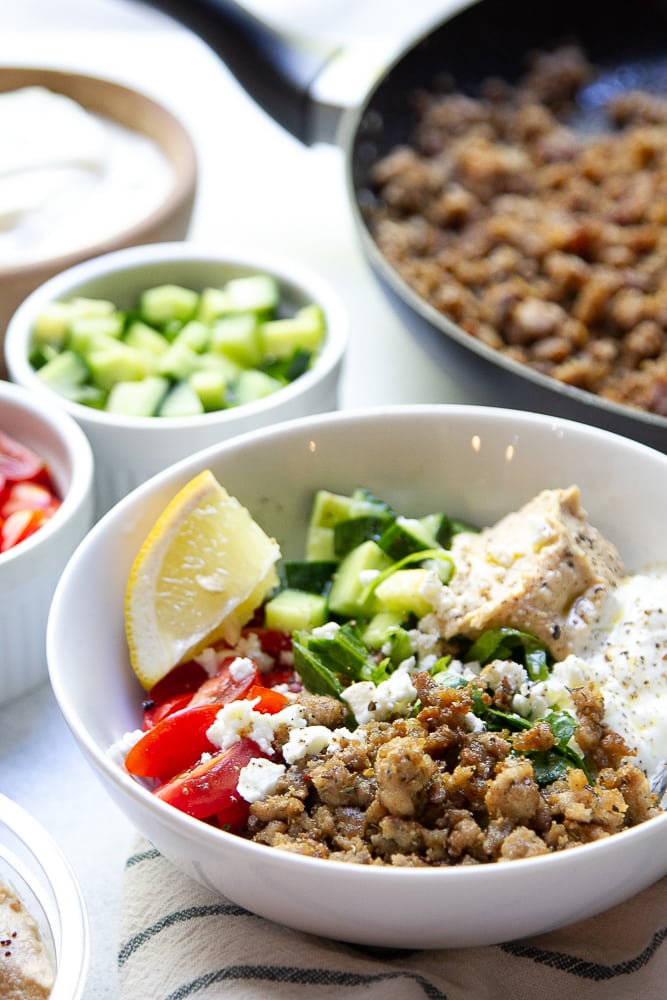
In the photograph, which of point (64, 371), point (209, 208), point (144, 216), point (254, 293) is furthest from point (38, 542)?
point (209, 208)

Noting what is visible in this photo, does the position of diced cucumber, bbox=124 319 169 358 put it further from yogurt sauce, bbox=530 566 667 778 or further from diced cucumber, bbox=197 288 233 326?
yogurt sauce, bbox=530 566 667 778

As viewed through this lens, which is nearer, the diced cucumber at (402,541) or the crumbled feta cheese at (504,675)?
the crumbled feta cheese at (504,675)

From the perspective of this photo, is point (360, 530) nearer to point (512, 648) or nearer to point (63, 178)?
point (512, 648)

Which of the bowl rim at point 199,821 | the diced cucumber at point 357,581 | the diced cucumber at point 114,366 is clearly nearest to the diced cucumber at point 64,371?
the diced cucumber at point 114,366

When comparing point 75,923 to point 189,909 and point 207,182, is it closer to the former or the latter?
point 189,909

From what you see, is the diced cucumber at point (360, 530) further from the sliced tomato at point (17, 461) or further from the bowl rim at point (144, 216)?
the bowl rim at point (144, 216)

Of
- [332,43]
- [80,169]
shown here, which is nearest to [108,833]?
[80,169]

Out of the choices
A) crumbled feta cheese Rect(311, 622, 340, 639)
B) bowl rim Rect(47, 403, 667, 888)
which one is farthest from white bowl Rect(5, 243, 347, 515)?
crumbled feta cheese Rect(311, 622, 340, 639)
